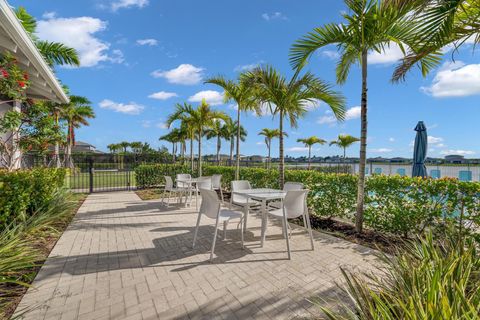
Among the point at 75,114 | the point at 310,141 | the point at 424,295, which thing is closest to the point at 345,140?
the point at 310,141

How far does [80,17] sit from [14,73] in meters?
3.43

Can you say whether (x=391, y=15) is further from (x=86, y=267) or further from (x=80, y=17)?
(x=80, y=17)

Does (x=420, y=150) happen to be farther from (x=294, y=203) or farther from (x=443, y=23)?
(x=294, y=203)

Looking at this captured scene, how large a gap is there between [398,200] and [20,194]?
21.7 ft

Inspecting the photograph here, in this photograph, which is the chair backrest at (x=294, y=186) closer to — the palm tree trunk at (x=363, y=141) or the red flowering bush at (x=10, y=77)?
the palm tree trunk at (x=363, y=141)

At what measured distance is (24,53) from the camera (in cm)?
402

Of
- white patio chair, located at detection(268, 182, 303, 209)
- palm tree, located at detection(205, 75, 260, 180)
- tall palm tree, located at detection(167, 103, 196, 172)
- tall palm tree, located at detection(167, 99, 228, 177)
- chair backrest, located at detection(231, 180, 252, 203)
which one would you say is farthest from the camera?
tall palm tree, located at detection(167, 103, 196, 172)

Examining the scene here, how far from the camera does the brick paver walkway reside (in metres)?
2.28

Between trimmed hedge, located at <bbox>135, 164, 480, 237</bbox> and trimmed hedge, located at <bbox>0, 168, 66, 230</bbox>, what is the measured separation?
5691 millimetres

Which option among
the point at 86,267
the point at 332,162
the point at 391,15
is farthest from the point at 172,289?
the point at 332,162

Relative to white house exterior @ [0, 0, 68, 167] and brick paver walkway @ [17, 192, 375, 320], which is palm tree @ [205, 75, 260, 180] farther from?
white house exterior @ [0, 0, 68, 167]

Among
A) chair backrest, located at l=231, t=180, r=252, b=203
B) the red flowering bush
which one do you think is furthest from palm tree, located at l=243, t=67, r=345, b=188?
the red flowering bush

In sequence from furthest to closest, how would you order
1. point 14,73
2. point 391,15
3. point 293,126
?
point 293,126, point 14,73, point 391,15

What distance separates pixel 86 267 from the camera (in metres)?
3.18
